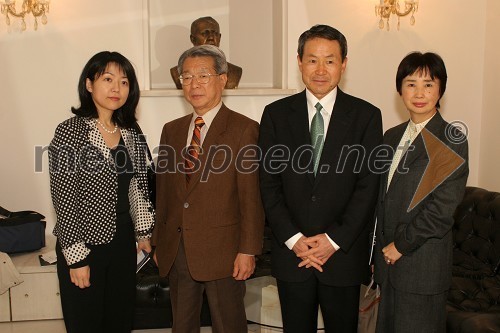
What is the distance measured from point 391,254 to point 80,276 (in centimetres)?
117

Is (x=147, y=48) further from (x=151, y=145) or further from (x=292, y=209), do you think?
A: (x=292, y=209)

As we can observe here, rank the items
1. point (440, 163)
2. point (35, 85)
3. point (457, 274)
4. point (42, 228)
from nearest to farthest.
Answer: point (440, 163) → point (457, 274) → point (42, 228) → point (35, 85)

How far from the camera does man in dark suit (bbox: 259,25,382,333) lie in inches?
81.6

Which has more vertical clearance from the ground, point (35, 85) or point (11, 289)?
point (35, 85)

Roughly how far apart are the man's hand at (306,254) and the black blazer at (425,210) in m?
0.31

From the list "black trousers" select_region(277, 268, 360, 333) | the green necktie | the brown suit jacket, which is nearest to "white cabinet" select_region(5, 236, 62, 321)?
the brown suit jacket

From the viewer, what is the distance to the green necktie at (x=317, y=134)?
2.12 meters

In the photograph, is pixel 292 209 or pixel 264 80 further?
pixel 264 80

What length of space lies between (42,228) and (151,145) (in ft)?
3.30

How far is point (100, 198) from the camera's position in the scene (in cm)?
211

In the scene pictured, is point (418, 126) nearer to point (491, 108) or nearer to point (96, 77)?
point (96, 77)

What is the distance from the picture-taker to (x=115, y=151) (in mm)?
2195

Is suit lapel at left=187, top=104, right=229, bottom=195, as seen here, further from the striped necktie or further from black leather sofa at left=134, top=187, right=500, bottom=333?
black leather sofa at left=134, top=187, right=500, bottom=333

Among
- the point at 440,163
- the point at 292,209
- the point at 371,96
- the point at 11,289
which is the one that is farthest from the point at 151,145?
the point at 440,163
